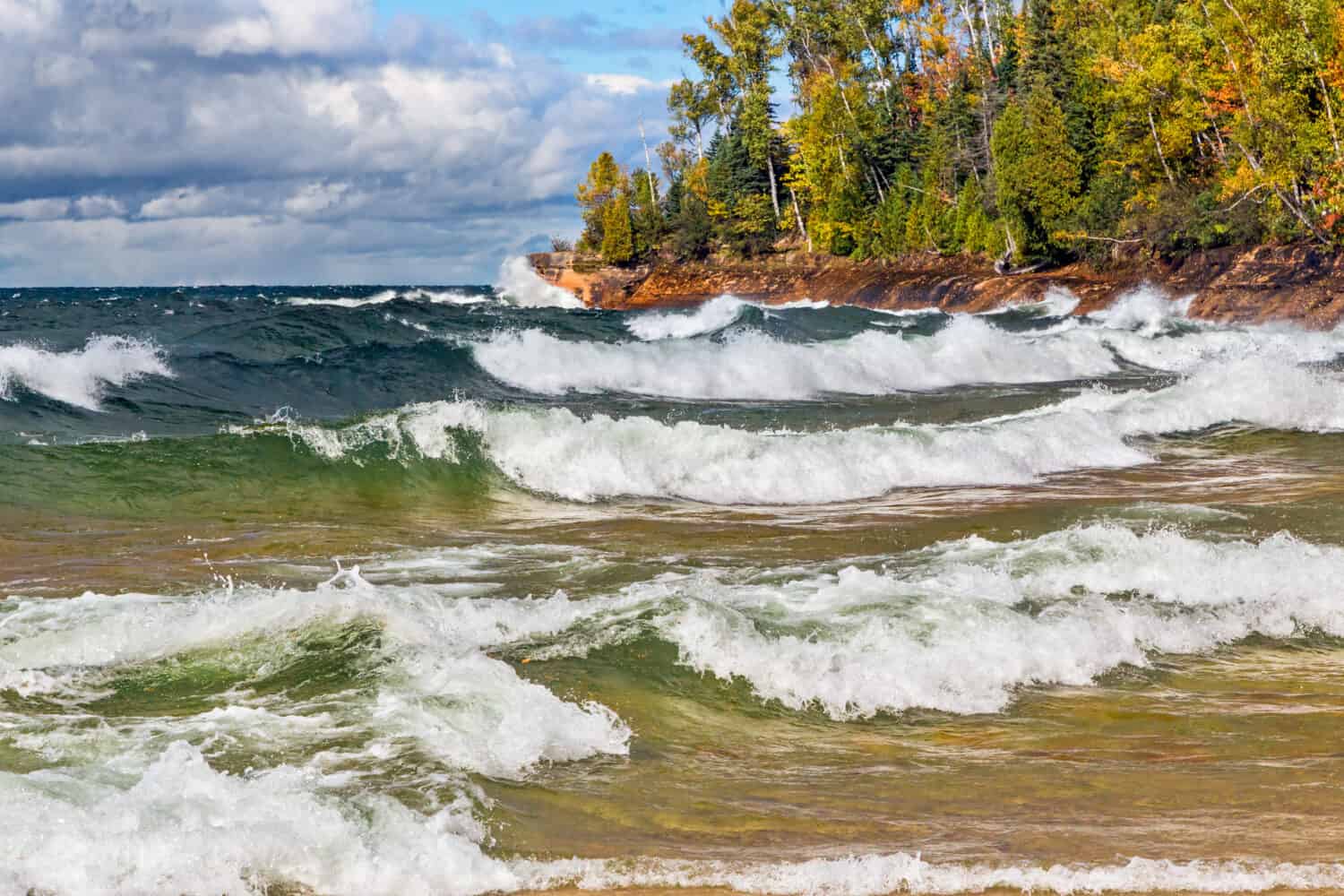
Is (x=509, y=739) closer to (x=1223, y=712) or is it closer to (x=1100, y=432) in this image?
(x=1223, y=712)

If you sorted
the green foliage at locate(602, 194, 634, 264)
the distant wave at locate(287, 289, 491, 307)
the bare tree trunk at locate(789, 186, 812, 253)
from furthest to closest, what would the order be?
1. the green foliage at locate(602, 194, 634, 264)
2. the bare tree trunk at locate(789, 186, 812, 253)
3. the distant wave at locate(287, 289, 491, 307)

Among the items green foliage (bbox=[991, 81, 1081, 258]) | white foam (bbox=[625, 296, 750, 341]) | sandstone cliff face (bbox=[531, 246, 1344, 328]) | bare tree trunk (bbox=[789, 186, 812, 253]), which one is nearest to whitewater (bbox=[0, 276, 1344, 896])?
white foam (bbox=[625, 296, 750, 341])

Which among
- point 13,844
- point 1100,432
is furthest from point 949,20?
point 13,844

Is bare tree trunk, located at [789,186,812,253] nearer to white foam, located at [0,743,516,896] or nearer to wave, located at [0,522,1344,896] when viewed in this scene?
wave, located at [0,522,1344,896]

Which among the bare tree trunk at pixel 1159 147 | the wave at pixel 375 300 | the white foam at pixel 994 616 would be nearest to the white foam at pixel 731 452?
the white foam at pixel 994 616

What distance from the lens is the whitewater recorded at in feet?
14.2

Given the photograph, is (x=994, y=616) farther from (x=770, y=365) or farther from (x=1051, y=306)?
(x=1051, y=306)

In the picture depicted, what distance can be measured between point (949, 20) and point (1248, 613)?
7126 cm

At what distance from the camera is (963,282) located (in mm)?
53375

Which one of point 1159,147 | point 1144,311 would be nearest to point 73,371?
point 1144,311

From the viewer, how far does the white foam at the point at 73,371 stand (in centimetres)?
2066

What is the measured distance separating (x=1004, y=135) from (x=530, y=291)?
3196cm

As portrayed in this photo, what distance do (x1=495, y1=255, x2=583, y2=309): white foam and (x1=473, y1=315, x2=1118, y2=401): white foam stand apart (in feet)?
148

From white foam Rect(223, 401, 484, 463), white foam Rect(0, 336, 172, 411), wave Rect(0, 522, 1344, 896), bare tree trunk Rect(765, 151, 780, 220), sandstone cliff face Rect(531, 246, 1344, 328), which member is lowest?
wave Rect(0, 522, 1344, 896)
